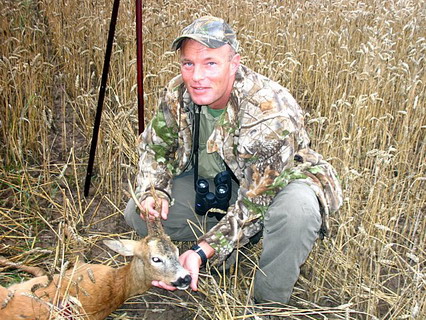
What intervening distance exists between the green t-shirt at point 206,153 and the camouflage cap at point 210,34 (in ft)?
1.57

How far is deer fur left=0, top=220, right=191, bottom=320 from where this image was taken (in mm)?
2459

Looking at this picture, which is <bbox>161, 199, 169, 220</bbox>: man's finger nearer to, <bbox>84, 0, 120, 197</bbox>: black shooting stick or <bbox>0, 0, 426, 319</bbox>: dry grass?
<bbox>0, 0, 426, 319</bbox>: dry grass

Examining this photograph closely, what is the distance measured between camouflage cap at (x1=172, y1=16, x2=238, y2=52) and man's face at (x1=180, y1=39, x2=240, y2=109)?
4cm

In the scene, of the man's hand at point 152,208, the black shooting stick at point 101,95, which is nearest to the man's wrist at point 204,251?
the man's hand at point 152,208

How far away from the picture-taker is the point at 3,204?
A: 11.6ft

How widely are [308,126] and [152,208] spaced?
8.01 ft

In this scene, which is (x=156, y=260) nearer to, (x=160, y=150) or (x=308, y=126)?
(x=160, y=150)

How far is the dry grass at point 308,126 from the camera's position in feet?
9.89

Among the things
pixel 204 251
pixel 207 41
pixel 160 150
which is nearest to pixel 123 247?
pixel 204 251

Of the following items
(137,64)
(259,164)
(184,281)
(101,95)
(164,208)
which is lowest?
(184,281)

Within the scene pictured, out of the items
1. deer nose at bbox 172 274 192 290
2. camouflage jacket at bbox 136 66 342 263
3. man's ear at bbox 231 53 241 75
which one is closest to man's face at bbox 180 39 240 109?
man's ear at bbox 231 53 241 75

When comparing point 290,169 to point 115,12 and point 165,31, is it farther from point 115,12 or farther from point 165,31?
point 165,31

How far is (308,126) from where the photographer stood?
16.0ft

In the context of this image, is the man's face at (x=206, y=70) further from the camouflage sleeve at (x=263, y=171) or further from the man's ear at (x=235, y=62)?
the camouflage sleeve at (x=263, y=171)
